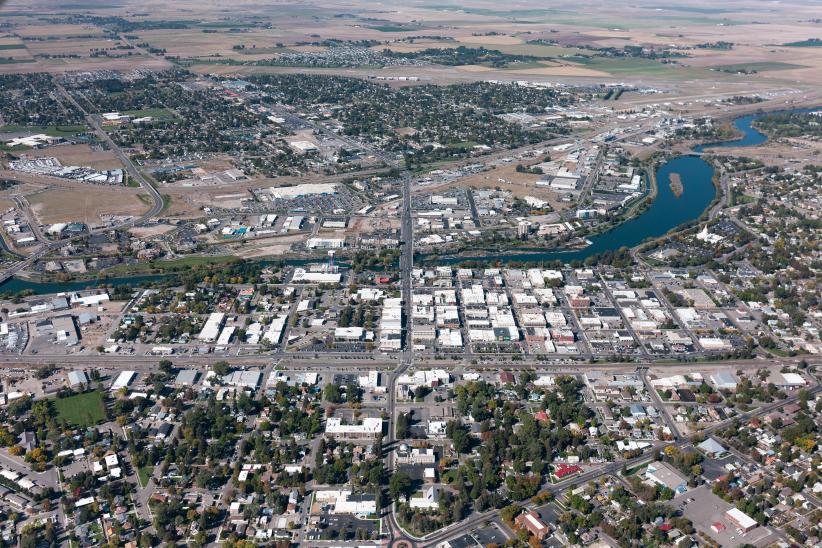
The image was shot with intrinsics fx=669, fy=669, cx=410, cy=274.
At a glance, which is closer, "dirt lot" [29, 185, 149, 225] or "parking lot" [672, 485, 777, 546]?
"parking lot" [672, 485, 777, 546]

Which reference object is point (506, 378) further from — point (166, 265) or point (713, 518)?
point (166, 265)

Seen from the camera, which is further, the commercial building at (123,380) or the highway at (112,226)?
the highway at (112,226)

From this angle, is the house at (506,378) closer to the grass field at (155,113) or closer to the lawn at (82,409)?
the lawn at (82,409)

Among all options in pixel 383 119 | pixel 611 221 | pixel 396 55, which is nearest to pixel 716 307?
pixel 611 221

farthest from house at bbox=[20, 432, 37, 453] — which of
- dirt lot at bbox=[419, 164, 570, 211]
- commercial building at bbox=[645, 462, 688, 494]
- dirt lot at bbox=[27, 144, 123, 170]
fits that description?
dirt lot at bbox=[27, 144, 123, 170]

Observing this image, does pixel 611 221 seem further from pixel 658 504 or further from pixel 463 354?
pixel 658 504

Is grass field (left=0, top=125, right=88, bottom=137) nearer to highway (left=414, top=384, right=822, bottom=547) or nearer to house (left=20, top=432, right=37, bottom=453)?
house (left=20, top=432, right=37, bottom=453)

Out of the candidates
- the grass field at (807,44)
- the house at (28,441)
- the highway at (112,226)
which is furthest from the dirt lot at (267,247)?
the grass field at (807,44)
